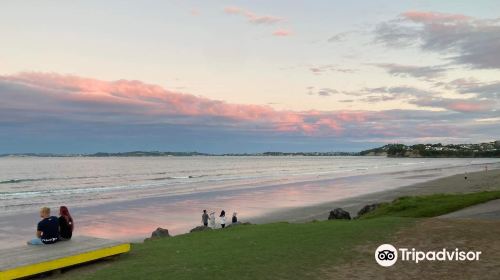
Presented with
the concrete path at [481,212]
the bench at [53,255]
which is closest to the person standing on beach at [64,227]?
the bench at [53,255]

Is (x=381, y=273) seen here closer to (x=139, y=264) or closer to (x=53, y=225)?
(x=139, y=264)

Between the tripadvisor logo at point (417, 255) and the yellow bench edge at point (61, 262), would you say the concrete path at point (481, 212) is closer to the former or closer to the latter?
the tripadvisor logo at point (417, 255)

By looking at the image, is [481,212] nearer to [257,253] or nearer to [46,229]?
[257,253]

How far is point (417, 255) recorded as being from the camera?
996cm

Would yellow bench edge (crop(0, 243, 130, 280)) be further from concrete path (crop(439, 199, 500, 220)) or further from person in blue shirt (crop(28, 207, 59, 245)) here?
concrete path (crop(439, 199, 500, 220))

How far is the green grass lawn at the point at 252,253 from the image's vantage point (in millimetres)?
9023

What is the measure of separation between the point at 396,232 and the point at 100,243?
308 inches

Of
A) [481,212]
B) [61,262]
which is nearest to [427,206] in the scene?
[481,212]

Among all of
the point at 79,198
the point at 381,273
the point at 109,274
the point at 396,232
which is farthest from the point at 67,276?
the point at 79,198

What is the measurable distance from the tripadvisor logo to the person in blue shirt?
25.0 feet

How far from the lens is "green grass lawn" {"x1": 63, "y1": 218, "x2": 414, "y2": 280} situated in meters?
9.02

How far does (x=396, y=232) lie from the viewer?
12406 mm

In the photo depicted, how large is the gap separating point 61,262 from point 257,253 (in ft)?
14.2

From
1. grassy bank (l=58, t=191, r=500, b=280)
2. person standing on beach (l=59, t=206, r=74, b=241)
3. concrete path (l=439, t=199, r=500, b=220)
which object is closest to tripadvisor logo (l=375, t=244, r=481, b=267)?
grassy bank (l=58, t=191, r=500, b=280)
